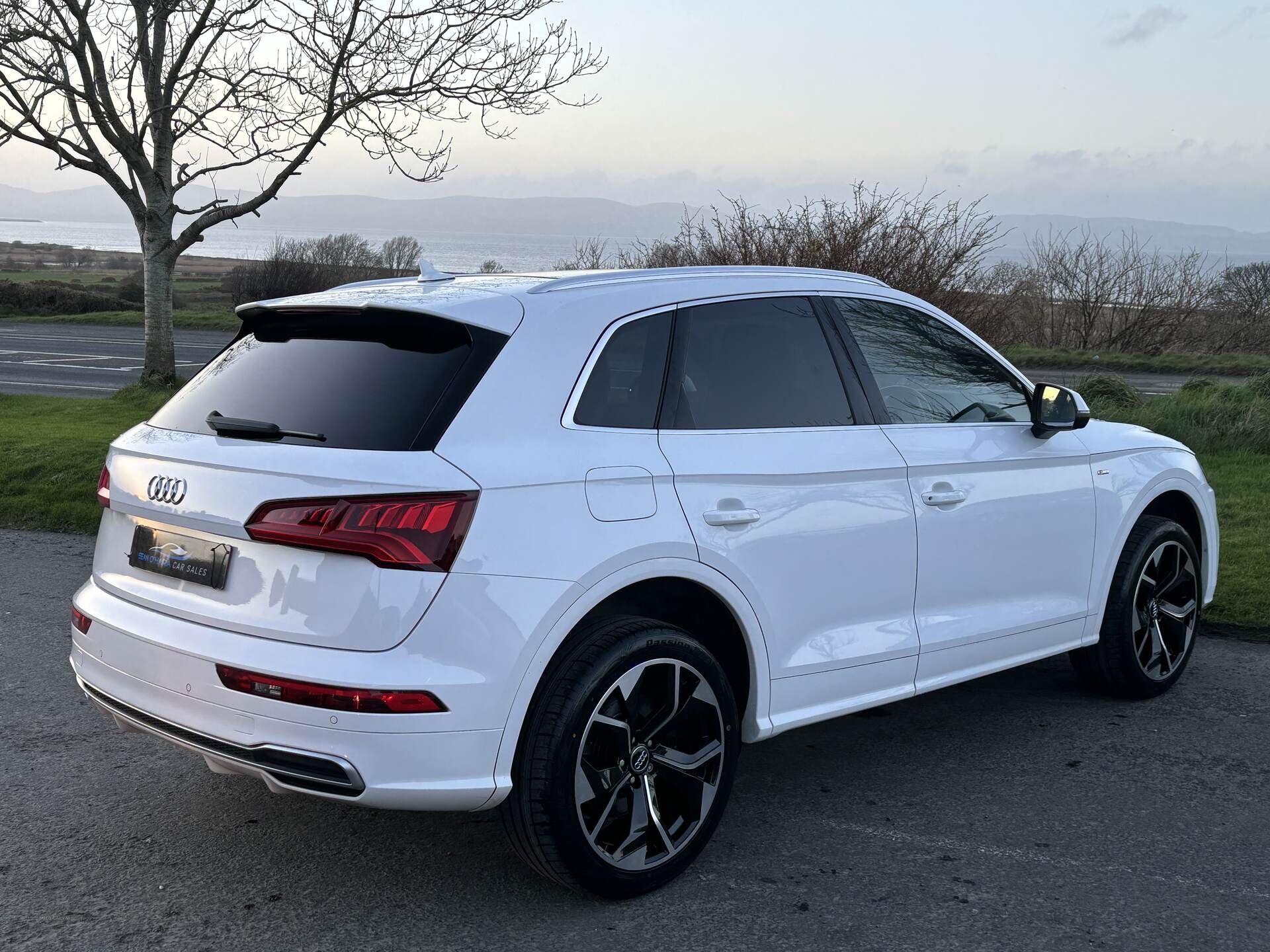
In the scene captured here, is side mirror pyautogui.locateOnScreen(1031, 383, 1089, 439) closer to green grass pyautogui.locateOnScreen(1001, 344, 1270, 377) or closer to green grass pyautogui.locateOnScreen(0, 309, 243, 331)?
green grass pyautogui.locateOnScreen(1001, 344, 1270, 377)

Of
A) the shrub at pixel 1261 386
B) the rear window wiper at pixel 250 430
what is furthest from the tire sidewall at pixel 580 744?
the shrub at pixel 1261 386

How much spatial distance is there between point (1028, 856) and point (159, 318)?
15292mm

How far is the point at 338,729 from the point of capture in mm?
2969

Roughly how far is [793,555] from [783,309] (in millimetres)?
887

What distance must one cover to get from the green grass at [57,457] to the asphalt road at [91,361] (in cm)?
209

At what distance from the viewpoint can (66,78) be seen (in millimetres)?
14656

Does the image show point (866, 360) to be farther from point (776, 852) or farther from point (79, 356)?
point (79, 356)

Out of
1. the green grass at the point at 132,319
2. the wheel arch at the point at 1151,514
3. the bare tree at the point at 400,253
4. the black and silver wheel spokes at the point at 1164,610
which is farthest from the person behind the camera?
the bare tree at the point at 400,253

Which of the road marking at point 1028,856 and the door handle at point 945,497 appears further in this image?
the door handle at point 945,497

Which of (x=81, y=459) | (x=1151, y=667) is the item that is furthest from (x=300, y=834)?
(x=81, y=459)

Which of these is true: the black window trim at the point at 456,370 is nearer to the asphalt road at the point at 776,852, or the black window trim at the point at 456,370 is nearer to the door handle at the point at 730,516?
the door handle at the point at 730,516

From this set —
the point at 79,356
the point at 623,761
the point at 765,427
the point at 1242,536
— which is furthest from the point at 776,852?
the point at 79,356

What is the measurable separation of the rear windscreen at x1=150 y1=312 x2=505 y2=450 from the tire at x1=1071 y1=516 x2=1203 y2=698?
316 cm

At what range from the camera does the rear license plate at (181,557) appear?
3209mm
